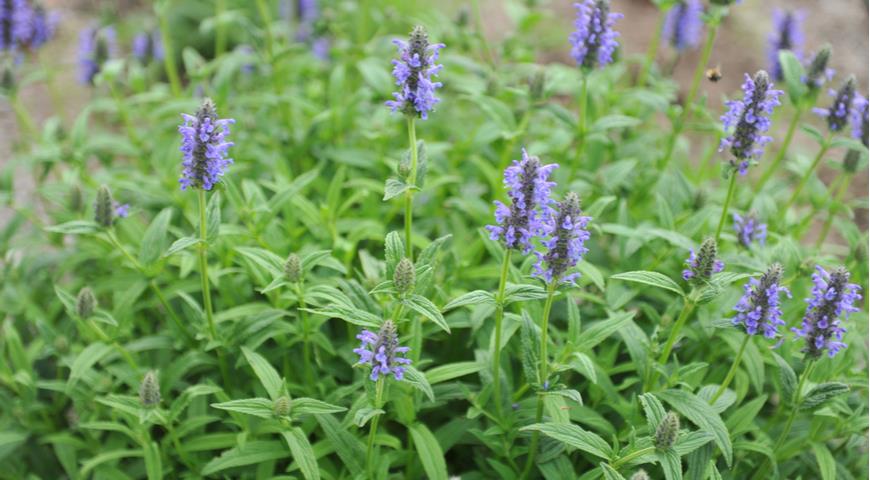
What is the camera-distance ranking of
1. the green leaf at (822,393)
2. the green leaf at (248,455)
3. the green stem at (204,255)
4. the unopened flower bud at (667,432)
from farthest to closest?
the green leaf at (248,455), the green stem at (204,255), the green leaf at (822,393), the unopened flower bud at (667,432)

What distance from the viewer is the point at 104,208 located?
416cm

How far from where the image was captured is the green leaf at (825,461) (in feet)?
13.2

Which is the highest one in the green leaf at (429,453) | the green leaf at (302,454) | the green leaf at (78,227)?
the green leaf at (78,227)

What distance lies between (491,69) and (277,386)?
351cm

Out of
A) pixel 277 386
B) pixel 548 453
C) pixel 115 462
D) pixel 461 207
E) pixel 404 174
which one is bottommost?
pixel 115 462

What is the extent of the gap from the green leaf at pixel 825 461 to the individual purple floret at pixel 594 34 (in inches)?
97.3

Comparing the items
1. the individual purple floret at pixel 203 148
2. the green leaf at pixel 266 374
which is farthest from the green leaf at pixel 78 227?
the green leaf at pixel 266 374

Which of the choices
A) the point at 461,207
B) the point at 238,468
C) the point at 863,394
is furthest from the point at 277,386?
the point at 863,394

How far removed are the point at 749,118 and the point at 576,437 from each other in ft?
5.58

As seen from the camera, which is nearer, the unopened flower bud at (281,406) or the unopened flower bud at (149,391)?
the unopened flower bud at (281,406)

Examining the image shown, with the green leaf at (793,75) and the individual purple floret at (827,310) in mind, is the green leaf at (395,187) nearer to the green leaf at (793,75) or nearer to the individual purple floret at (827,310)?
the individual purple floret at (827,310)

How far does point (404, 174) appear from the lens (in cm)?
381

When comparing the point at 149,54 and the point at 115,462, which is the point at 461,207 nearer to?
the point at 115,462

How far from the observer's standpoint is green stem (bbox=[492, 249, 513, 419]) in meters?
3.58
